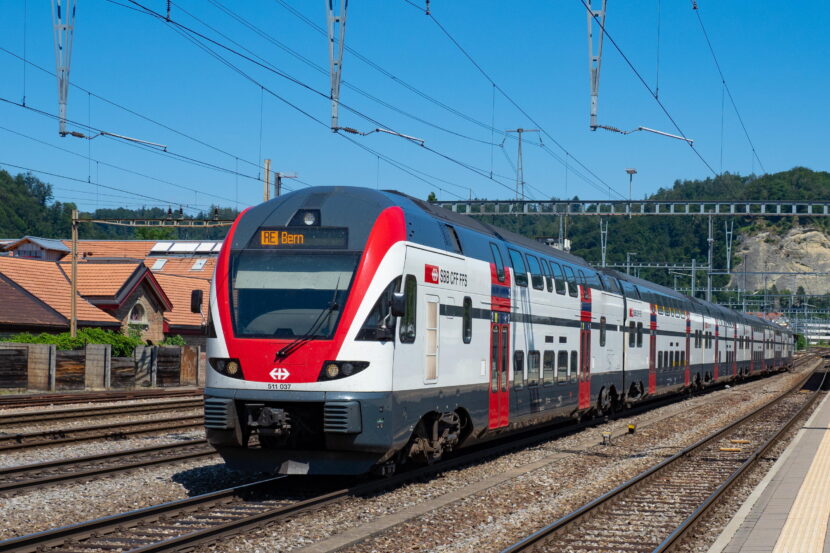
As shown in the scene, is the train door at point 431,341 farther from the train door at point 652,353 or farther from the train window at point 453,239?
the train door at point 652,353

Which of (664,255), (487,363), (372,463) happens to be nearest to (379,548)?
(372,463)

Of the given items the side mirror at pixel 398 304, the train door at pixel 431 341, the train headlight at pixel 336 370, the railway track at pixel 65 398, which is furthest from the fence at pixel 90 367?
the side mirror at pixel 398 304

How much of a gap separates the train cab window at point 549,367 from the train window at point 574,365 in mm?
1542

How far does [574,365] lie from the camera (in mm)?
22047

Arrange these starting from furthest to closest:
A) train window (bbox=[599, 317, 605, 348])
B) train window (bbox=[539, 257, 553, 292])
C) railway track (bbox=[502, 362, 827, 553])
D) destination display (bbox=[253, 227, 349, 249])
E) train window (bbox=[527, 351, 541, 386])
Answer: train window (bbox=[599, 317, 605, 348]) → train window (bbox=[539, 257, 553, 292]) → train window (bbox=[527, 351, 541, 386]) → destination display (bbox=[253, 227, 349, 249]) → railway track (bbox=[502, 362, 827, 553])

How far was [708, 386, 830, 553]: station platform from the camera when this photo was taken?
1023cm

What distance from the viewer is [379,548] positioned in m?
10.2

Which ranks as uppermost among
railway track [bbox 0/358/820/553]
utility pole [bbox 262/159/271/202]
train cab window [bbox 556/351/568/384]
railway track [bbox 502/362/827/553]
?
utility pole [bbox 262/159/271/202]

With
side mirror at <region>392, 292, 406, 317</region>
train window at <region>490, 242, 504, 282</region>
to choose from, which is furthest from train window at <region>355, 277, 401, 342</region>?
train window at <region>490, 242, 504, 282</region>

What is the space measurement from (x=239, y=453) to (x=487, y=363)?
16.6ft

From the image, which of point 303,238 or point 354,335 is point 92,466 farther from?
point 354,335

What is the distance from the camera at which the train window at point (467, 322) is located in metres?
15.4

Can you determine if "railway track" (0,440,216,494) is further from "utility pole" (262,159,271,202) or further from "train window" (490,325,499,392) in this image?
"utility pole" (262,159,271,202)

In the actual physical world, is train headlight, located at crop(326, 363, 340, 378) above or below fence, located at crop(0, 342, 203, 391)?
above
